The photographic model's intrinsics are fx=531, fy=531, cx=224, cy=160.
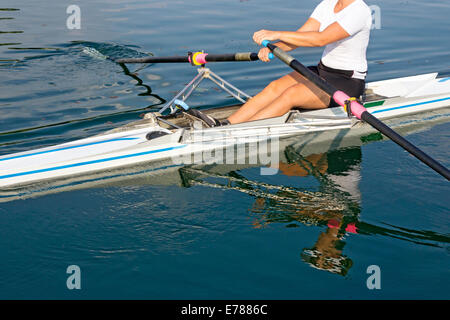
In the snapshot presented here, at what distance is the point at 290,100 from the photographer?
283 inches

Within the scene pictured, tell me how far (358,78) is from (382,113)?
1347mm

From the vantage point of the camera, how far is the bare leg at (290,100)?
717 centimetres

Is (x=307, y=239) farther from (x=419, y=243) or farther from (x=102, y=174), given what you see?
(x=102, y=174)

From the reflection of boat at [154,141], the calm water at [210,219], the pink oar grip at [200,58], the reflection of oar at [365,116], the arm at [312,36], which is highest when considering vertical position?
the arm at [312,36]

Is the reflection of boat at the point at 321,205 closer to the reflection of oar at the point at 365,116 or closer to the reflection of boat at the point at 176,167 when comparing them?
the reflection of boat at the point at 176,167

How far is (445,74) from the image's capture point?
1108 cm

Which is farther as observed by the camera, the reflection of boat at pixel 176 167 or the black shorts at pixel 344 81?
the black shorts at pixel 344 81

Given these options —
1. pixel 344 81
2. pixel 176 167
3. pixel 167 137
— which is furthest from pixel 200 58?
pixel 344 81

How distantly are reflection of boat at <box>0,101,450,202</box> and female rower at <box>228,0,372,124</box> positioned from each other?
1.96 feet

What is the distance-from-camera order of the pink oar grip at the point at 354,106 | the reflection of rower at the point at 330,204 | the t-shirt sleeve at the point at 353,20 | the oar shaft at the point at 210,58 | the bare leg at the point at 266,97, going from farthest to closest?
1. the bare leg at the point at 266,97
2. the oar shaft at the point at 210,58
3. the t-shirt sleeve at the point at 353,20
4. the pink oar grip at the point at 354,106
5. the reflection of rower at the point at 330,204

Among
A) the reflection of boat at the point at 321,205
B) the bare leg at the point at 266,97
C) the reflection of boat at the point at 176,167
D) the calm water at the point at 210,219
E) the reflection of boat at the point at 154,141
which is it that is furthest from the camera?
the bare leg at the point at 266,97

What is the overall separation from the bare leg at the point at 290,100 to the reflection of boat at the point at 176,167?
0.57 metres

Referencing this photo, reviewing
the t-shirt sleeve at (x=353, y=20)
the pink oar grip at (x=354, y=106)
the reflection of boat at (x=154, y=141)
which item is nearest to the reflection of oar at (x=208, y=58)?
the reflection of boat at (x=154, y=141)

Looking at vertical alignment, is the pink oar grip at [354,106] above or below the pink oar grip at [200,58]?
below
